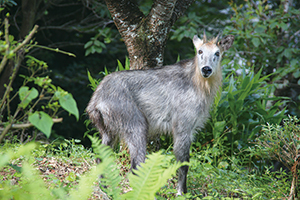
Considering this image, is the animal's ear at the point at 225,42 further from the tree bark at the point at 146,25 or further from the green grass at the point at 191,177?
the green grass at the point at 191,177

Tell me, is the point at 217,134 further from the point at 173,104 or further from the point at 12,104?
the point at 12,104

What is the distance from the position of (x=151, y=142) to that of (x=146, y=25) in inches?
64.4

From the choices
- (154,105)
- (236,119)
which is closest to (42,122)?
(154,105)

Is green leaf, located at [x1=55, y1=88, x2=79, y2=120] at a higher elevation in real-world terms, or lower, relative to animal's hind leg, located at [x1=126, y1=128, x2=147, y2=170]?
higher

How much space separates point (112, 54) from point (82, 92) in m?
1.23

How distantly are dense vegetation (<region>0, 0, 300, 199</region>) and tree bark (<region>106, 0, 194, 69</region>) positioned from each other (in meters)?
0.92

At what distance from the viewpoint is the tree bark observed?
403 cm

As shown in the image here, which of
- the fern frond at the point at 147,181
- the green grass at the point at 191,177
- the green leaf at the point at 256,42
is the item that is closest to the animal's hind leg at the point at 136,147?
the green grass at the point at 191,177

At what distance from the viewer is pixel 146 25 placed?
13.5 feet

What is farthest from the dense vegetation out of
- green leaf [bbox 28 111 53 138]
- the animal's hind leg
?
the animal's hind leg

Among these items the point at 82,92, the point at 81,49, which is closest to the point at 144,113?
the point at 82,92

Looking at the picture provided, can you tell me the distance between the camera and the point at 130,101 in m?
3.54

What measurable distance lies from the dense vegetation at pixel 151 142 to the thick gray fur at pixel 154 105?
0.34m

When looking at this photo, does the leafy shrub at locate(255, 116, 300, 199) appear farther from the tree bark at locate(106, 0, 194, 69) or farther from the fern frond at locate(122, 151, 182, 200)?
the tree bark at locate(106, 0, 194, 69)
